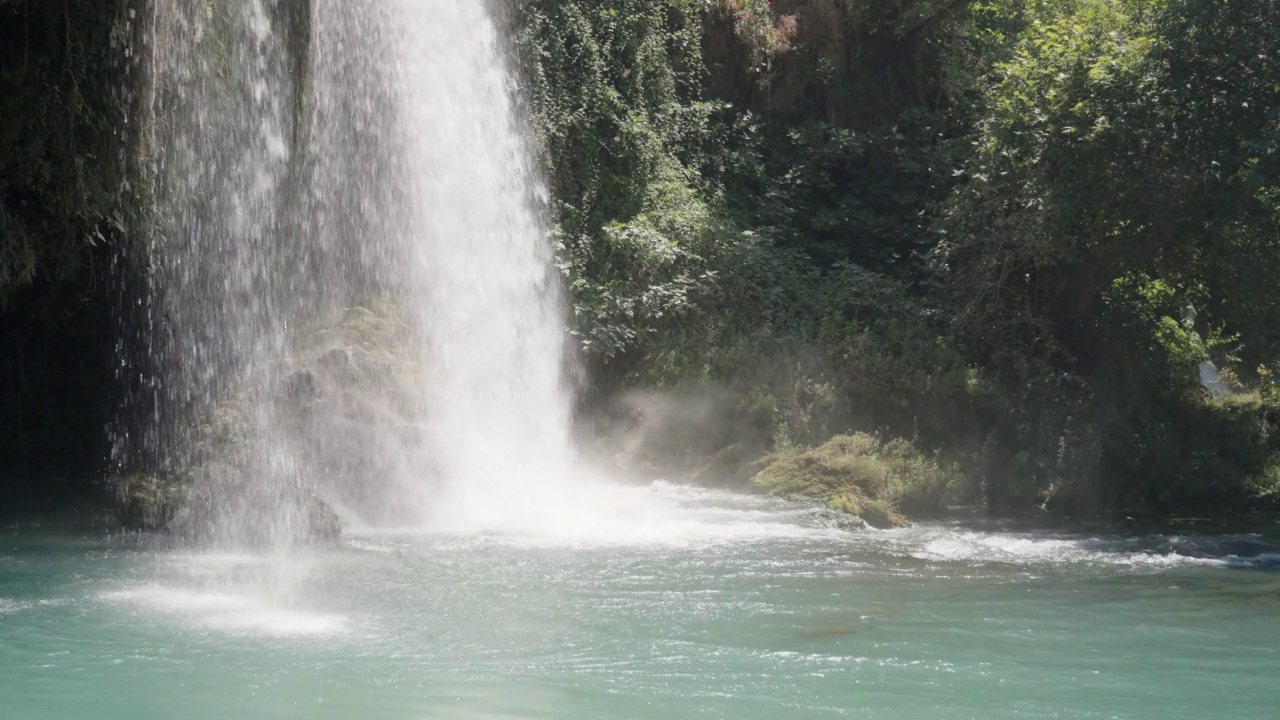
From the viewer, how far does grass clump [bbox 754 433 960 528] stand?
1395 centimetres

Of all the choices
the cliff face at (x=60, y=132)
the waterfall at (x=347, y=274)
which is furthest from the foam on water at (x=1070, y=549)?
the cliff face at (x=60, y=132)

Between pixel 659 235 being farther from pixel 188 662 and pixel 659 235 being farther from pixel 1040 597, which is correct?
pixel 188 662

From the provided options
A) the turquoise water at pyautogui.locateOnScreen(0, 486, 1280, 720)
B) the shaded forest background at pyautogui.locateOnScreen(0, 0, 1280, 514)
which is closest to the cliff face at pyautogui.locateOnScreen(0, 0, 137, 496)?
the shaded forest background at pyautogui.locateOnScreen(0, 0, 1280, 514)

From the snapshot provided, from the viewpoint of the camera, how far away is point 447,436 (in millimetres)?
13969

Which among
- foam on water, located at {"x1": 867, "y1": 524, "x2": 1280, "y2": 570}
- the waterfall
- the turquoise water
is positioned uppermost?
the waterfall

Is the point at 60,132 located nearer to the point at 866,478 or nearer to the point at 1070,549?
the point at 866,478

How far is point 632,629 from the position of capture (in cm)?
805

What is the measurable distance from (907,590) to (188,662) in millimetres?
5364

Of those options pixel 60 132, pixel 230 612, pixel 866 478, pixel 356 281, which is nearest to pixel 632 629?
pixel 230 612

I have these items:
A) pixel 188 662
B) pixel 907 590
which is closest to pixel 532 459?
pixel 907 590

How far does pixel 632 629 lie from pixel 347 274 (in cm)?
989

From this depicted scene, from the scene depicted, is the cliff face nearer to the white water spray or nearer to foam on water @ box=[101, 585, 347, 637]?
the white water spray

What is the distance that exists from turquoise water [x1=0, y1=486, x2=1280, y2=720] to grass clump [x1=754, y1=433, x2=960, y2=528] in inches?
72.4

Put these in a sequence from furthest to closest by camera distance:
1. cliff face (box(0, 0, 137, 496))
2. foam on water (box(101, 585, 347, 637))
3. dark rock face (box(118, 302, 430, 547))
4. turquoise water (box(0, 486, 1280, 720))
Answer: dark rock face (box(118, 302, 430, 547)) < cliff face (box(0, 0, 137, 496)) < foam on water (box(101, 585, 347, 637)) < turquoise water (box(0, 486, 1280, 720))
